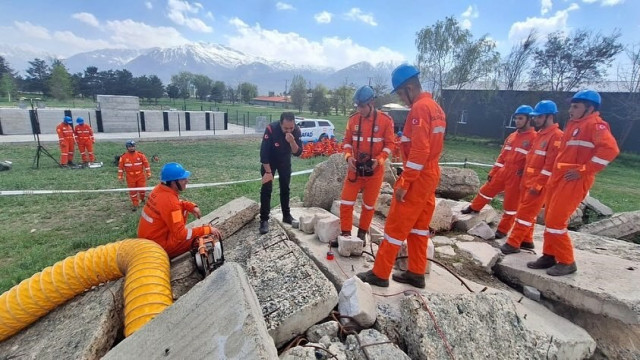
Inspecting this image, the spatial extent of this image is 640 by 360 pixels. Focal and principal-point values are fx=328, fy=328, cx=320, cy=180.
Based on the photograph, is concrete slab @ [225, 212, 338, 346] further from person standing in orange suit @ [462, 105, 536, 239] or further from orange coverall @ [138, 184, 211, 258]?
person standing in orange suit @ [462, 105, 536, 239]

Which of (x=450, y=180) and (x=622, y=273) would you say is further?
(x=450, y=180)

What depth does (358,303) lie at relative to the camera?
2.54 m

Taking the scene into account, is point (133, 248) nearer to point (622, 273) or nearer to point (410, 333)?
point (410, 333)

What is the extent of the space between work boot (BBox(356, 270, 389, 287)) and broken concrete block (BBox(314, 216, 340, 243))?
778 mm

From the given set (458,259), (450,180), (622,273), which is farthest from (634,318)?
(450,180)

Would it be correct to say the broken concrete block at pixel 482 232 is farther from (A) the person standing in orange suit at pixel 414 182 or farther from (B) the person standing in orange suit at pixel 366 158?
(A) the person standing in orange suit at pixel 414 182

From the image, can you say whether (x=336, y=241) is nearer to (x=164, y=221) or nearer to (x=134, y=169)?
(x=164, y=221)

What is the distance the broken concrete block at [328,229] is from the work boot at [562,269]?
2.28 meters

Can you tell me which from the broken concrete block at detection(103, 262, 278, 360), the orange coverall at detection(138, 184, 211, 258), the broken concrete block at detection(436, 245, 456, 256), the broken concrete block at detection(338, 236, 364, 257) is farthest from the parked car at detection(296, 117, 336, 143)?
the broken concrete block at detection(103, 262, 278, 360)

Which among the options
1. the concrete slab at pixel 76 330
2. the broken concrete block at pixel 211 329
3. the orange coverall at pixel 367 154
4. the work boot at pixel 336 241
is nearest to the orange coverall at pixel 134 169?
the concrete slab at pixel 76 330

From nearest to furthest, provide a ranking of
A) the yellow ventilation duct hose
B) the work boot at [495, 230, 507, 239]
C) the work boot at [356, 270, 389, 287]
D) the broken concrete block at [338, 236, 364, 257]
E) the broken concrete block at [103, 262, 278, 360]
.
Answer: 1. the broken concrete block at [103, 262, 278, 360]
2. the yellow ventilation duct hose
3. the work boot at [356, 270, 389, 287]
4. the broken concrete block at [338, 236, 364, 257]
5. the work boot at [495, 230, 507, 239]

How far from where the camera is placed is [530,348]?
8.18ft

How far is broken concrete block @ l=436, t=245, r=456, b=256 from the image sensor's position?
13.8 feet

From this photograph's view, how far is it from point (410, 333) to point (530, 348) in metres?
0.96
